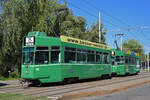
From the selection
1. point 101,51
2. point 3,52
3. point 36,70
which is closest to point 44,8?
point 3,52

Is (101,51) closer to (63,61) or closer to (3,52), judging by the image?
(63,61)

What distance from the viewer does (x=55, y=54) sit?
13.7 metres

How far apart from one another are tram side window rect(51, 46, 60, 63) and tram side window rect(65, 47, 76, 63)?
710 millimetres

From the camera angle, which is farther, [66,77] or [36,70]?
[66,77]

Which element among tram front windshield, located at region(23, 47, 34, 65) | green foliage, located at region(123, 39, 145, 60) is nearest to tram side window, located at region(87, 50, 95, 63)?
tram front windshield, located at region(23, 47, 34, 65)

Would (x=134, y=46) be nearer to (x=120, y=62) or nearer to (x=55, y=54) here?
(x=120, y=62)

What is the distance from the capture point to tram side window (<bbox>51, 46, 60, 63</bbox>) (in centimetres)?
1360

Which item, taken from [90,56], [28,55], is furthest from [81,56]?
[28,55]

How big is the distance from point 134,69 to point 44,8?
43.1 ft

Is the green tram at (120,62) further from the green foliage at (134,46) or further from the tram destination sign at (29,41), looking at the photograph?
the green foliage at (134,46)

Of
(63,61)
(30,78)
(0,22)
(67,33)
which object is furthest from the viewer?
(67,33)

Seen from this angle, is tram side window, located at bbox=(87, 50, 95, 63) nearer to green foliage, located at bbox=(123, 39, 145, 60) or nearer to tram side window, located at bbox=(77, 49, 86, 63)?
tram side window, located at bbox=(77, 49, 86, 63)

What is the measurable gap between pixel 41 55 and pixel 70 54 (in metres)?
2.21

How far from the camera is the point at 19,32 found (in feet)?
73.0
